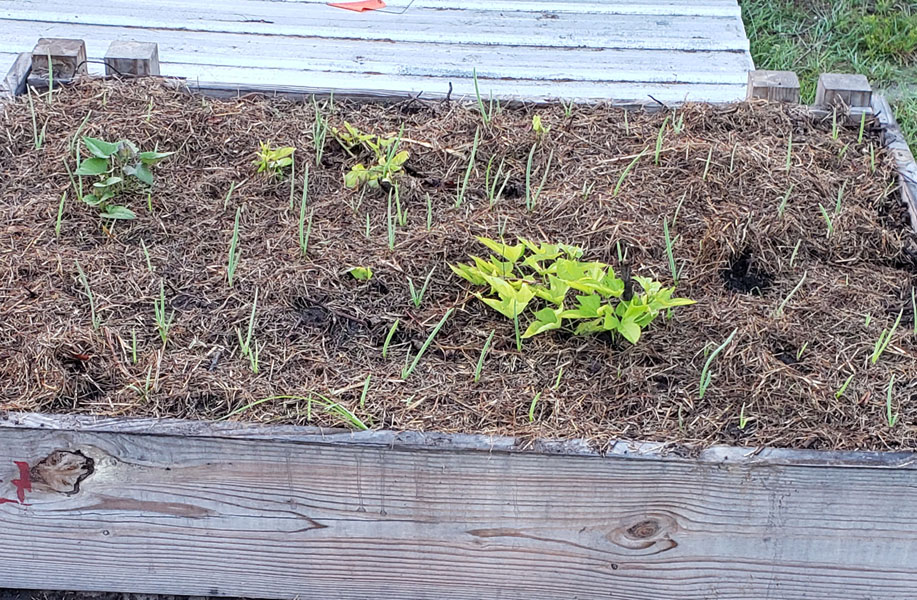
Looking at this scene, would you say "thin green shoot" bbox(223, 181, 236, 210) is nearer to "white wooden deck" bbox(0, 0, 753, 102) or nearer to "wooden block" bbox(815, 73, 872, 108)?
"white wooden deck" bbox(0, 0, 753, 102)

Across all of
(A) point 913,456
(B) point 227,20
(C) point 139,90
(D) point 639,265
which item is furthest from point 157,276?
(B) point 227,20

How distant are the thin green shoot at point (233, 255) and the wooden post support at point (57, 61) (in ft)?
3.45

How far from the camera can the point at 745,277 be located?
243 centimetres

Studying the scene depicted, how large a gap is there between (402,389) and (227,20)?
268 cm

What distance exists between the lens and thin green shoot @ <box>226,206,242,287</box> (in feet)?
7.54

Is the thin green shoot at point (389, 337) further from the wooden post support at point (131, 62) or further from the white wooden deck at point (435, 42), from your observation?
the white wooden deck at point (435, 42)

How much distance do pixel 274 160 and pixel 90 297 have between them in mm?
714

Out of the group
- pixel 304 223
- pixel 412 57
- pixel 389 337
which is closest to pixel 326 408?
pixel 389 337

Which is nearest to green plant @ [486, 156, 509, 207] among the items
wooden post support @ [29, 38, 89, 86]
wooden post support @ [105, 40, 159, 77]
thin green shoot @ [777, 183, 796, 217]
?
thin green shoot @ [777, 183, 796, 217]

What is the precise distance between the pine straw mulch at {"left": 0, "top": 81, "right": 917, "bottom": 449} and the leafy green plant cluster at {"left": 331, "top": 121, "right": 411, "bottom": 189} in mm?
44

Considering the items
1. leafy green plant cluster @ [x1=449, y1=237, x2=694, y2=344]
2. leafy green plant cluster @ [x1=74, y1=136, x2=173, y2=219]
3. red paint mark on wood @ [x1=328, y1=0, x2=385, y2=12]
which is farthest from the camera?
red paint mark on wood @ [x1=328, y1=0, x2=385, y2=12]

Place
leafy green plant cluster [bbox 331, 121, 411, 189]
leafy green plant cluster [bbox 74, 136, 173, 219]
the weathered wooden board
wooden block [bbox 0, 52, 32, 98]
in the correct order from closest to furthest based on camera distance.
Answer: the weathered wooden board < leafy green plant cluster [bbox 74, 136, 173, 219] < leafy green plant cluster [bbox 331, 121, 411, 189] < wooden block [bbox 0, 52, 32, 98]

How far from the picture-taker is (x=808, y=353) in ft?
7.13

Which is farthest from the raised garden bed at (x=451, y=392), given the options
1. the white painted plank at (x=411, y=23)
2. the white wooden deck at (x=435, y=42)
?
the white painted plank at (x=411, y=23)
